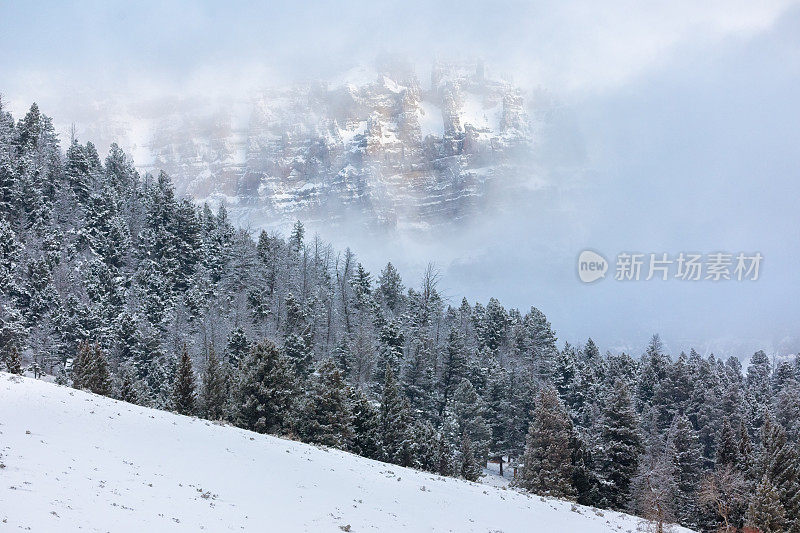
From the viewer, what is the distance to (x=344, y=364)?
→ 70750mm

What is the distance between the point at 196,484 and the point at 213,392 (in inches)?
1236

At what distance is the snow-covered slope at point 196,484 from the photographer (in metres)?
14.7

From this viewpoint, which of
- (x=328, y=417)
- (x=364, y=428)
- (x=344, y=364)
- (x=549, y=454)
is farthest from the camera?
(x=344, y=364)

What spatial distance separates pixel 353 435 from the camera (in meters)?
42.2

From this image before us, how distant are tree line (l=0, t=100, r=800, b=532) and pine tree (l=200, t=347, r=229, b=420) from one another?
0.59 feet

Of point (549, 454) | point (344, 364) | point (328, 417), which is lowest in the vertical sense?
point (549, 454)

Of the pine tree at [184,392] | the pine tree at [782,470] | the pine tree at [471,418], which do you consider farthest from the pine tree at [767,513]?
the pine tree at [184,392]

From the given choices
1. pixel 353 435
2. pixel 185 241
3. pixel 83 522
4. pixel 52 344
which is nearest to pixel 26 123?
pixel 185 241

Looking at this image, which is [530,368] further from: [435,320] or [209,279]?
[209,279]

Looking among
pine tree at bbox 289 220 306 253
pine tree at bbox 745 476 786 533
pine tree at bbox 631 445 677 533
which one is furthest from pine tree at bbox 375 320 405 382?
pine tree at bbox 745 476 786 533

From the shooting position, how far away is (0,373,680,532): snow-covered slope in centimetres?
1467

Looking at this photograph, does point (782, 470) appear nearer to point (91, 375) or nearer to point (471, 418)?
point (471, 418)

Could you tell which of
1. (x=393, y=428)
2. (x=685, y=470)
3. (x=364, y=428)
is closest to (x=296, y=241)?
(x=393, y=428)

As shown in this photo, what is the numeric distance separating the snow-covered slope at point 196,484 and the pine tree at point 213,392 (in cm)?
1975
